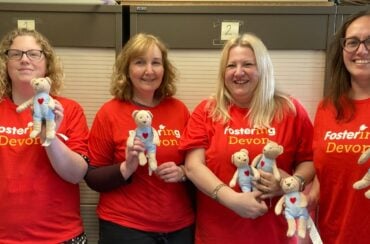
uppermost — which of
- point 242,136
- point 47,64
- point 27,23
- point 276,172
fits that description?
point 27,23

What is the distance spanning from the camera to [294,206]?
1356 millimetres

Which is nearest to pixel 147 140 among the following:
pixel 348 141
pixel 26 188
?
pixel 26 188

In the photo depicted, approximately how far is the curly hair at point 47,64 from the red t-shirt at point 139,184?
8.2 inches

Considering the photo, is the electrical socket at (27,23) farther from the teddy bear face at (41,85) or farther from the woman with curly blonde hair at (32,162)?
the teddy bear face at (41,85)

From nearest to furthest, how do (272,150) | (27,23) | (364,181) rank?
1. (364,181)
2. (272,150)
3. (27,23)

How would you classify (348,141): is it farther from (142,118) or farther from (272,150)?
(142,118)

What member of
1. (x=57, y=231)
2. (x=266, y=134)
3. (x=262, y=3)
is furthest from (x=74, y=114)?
(x=262, y=3)

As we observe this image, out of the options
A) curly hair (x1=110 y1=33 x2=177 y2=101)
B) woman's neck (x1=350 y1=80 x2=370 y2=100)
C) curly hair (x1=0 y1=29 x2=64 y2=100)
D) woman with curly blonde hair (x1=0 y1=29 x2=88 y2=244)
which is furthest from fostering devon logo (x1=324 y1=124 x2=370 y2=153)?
curly hair (x1=0 y1=29 x2=64 y2=100)

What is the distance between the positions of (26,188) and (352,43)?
48.3 inches

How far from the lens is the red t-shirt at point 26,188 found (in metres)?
1.50

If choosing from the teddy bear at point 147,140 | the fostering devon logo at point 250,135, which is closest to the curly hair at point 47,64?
the teddy bear at point 147,140

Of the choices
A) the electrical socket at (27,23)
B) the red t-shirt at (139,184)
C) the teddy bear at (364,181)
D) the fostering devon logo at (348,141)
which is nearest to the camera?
the teddy bear at (364,181)

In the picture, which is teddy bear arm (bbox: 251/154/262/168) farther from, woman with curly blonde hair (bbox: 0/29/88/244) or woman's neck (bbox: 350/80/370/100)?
woman with curly blonde hair (bbox: 0/29/88/244)

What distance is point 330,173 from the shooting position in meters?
1.42
